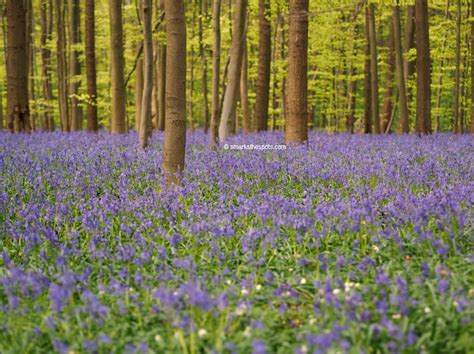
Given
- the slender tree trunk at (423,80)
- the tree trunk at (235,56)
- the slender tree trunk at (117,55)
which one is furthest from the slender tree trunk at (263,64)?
the slender tree trunk at (117,55)

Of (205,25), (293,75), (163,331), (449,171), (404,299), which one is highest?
(205,25)

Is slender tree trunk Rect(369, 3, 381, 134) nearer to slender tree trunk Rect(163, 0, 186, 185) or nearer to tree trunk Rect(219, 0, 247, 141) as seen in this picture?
tree trunk Rect(219, 0, 247, 141)

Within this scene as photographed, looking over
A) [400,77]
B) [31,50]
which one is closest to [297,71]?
[400,77]

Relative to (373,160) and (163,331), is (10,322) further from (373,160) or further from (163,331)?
(373,160)

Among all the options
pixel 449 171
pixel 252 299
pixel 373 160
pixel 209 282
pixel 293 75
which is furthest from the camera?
pixel 293 75

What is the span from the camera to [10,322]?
3049 mm

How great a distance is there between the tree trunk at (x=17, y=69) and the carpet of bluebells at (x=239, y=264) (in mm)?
8081

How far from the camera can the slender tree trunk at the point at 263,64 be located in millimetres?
17234

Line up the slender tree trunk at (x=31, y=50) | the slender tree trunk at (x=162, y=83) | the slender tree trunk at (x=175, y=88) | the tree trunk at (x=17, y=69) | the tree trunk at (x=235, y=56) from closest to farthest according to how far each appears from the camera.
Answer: the slender tree trunk at (x=175, y=88) → the tree trunk at (x=235, y=56) → the tree trunk at (x=17, y=69) → the slender tree trunk at (x=162, y=83) → the slender tree trunk at (x=31, y=50)

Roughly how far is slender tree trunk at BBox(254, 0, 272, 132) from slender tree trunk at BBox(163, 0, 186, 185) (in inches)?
424

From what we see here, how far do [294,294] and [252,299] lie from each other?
31 cm

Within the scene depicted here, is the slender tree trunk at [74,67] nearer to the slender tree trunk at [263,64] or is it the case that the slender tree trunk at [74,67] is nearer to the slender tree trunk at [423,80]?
the slender tree trunk at [263,64]

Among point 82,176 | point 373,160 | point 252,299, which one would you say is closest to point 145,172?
point 82,176

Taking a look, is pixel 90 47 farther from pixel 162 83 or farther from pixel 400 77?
pixel 400 77
